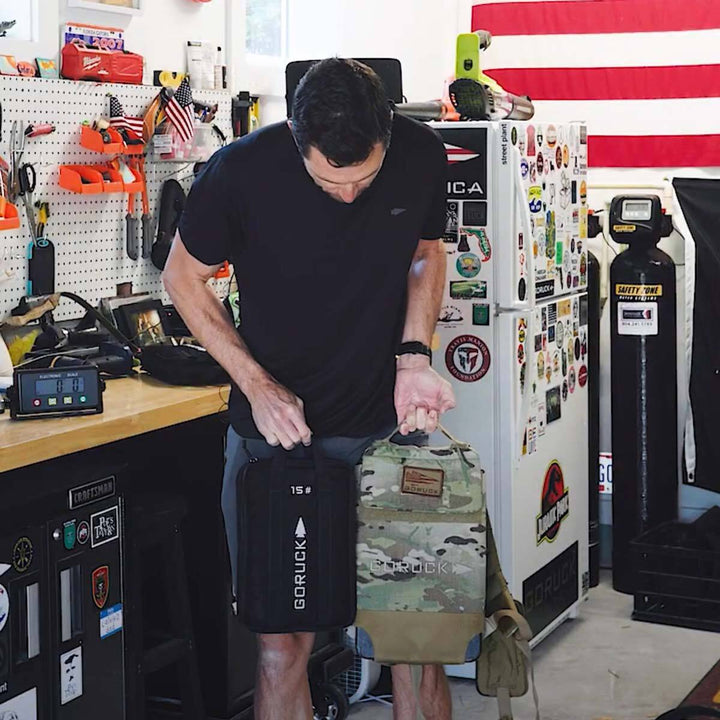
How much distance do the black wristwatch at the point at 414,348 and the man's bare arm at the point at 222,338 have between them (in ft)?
0.81

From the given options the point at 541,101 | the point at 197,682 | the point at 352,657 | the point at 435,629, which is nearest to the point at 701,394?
the point at 541,101

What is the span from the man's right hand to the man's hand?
199 millimetres

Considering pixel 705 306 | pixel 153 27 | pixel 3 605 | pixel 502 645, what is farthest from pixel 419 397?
pixel 705 306

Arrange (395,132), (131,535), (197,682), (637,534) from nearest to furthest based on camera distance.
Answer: (395,132), (131,535), (197,682), (637,534)

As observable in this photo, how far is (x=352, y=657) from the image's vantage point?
4066mm

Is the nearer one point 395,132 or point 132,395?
point 395,132

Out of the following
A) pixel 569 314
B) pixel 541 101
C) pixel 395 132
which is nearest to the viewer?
pixel 395 132

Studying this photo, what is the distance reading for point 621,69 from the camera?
5508 millimetres

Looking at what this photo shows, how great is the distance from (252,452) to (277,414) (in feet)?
0.83

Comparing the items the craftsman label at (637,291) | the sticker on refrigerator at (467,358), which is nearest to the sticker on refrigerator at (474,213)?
the sticker on refrigerator at (467,358)

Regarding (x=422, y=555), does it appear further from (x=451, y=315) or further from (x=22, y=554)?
(x=451, y=315)

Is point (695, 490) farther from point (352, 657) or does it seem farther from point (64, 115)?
point (64, 115)

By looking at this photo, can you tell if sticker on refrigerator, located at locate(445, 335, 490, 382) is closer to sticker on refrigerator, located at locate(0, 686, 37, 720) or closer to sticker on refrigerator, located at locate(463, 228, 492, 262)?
sticker on refrigerator, located at locate(463, 228, 492, 262)

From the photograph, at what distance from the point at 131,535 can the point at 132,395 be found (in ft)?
1.15
